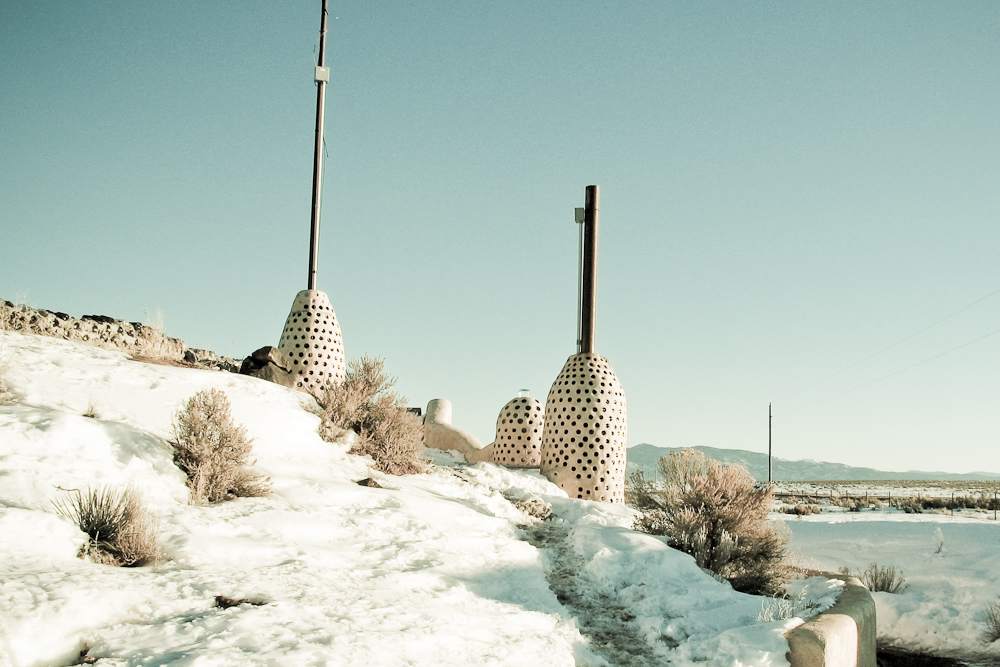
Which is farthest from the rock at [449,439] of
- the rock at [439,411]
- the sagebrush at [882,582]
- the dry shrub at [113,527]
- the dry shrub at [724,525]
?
the dry shrub at [113,527]

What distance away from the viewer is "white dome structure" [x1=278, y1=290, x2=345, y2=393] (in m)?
10.6

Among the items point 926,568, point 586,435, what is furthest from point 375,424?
point 926,568

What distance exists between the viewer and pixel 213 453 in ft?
19.2

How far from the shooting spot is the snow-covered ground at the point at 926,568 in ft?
32.6

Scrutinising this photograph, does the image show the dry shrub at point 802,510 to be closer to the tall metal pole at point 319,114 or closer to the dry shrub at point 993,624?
the dry shrub at point 993,624

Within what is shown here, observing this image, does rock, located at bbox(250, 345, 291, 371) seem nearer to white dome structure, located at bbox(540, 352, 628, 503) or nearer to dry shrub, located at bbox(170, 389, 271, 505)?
dry shrub, located at bbox(170, 389, 271, 505)

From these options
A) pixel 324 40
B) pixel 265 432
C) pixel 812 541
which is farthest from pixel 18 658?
pixel 812 541

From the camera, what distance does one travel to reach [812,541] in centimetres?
1712

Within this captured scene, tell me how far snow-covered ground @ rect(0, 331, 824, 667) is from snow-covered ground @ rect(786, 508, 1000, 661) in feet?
14.9

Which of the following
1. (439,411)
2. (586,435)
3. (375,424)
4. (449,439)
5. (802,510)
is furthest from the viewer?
(802,510)

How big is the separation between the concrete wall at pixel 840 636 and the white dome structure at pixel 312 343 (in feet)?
22.7

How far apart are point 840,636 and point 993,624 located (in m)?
6.13

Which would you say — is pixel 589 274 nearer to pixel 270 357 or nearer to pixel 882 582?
pixel 270 357

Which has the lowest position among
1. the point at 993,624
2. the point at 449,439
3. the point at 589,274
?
the point at 993,624
